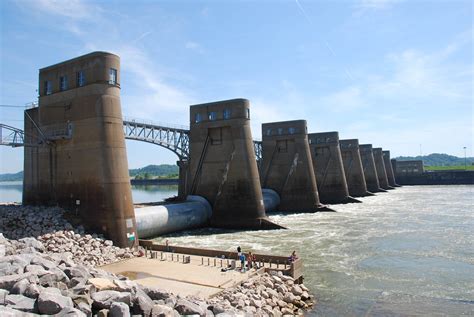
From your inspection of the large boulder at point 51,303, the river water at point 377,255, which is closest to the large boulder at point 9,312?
the large boulder at point 51,303

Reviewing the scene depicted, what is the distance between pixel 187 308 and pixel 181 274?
6.58 metres

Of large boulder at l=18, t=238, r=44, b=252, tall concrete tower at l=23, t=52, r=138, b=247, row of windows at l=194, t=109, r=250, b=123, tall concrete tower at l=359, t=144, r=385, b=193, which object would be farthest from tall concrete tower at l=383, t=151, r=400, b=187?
large boulder at l=18, t=238, r=44, b=252

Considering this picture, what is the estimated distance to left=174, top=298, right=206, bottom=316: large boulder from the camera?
11711 mm

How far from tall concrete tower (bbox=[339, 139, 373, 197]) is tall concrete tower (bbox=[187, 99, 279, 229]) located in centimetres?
4161

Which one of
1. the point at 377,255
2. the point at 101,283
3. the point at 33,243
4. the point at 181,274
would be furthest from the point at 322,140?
the point at 101,283

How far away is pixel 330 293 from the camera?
1806 centimetres

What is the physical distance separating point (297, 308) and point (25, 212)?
1869 centimetres

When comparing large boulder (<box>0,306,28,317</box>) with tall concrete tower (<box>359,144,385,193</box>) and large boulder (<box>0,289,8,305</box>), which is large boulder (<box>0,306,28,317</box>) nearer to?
large boulder (<box>0,289,8,305</box>)

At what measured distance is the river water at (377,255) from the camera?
16875 mm

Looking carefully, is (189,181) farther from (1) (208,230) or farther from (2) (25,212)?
(2) (25,212)

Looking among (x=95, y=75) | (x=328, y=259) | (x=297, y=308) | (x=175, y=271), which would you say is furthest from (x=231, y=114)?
(x=297, y=308)

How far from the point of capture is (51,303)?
945cm

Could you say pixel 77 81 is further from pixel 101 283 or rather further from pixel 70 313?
pixel 70 313

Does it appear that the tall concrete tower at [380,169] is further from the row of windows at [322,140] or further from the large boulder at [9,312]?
the large boulder at [9,312]
